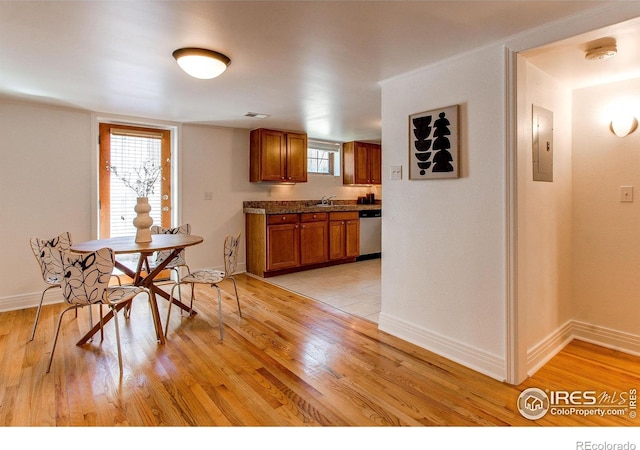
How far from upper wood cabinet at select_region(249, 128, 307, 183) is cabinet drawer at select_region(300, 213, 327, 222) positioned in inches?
24.4

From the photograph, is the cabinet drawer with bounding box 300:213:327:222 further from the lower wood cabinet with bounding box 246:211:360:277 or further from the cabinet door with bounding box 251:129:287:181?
the cabinet door with bounding box 251:129:287:181

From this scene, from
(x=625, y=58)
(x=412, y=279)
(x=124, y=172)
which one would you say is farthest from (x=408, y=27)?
(x=124, y=172)

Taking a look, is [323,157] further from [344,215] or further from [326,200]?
[344,215]

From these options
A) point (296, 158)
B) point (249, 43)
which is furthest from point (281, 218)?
point (249, 43)

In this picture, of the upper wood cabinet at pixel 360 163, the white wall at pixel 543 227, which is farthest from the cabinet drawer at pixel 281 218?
the white wall at pixel 543 227

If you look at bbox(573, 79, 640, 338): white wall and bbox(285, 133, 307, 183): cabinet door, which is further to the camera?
bbox(285, 133, 307, 183): cabinet door

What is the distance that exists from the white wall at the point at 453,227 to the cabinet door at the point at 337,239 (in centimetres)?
264

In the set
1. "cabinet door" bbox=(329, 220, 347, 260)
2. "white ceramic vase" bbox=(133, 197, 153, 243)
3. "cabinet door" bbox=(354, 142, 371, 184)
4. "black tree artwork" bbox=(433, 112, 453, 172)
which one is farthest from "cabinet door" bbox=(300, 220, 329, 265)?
"black tree artwork" bbox=(433, 112, 453, 172)

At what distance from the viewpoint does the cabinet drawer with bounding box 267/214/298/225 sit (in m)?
4.84

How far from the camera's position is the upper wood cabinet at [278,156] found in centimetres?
505

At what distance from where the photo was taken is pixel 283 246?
4.97 m

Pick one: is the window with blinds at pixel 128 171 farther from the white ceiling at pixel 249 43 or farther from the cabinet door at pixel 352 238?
the cabinet door at pixel 352 238

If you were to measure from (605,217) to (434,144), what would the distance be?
146 cm

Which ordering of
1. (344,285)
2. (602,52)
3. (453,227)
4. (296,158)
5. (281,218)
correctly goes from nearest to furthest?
1. (602,52)
2. (453,227)
3. (344,285)
4. (281,218)
5. (296,158)
